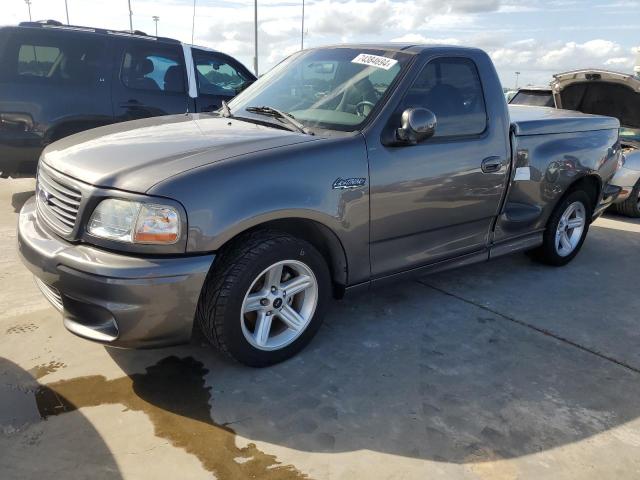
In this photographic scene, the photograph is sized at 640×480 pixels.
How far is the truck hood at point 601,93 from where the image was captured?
23.1ft

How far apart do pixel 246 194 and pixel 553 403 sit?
199 centimetres

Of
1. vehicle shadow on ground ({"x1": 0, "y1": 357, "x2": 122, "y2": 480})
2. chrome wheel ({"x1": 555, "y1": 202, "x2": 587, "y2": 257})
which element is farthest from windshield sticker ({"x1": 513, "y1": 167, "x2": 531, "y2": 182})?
vehicle shadow on ground ({"x1": 0, "y1": 357, "x2": 122, "y2": 480})

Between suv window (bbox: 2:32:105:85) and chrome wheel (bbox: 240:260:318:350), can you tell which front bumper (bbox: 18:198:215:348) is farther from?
suv window (bbox: 2:32:105:85)

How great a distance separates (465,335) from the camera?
3.61 metres

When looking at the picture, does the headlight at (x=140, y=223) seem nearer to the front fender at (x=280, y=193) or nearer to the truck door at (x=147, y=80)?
the front fender at (x=280, y=193)

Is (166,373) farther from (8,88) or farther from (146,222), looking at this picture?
(8,88)

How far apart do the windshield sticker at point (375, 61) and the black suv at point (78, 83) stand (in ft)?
7.07

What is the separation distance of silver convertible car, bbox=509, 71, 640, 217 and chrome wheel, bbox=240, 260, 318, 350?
Result: 5.34m

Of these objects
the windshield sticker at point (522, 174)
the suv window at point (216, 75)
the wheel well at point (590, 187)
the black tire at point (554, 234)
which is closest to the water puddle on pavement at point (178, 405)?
the windshield sticker at point (522, 174)

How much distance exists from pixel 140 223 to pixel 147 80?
4.36 m

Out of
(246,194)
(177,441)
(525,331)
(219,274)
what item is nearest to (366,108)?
(246,194)

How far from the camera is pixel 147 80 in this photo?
6.29 meters

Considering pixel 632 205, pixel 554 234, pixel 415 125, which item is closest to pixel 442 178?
pixel 415 125

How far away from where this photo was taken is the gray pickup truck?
2543 millimetres
